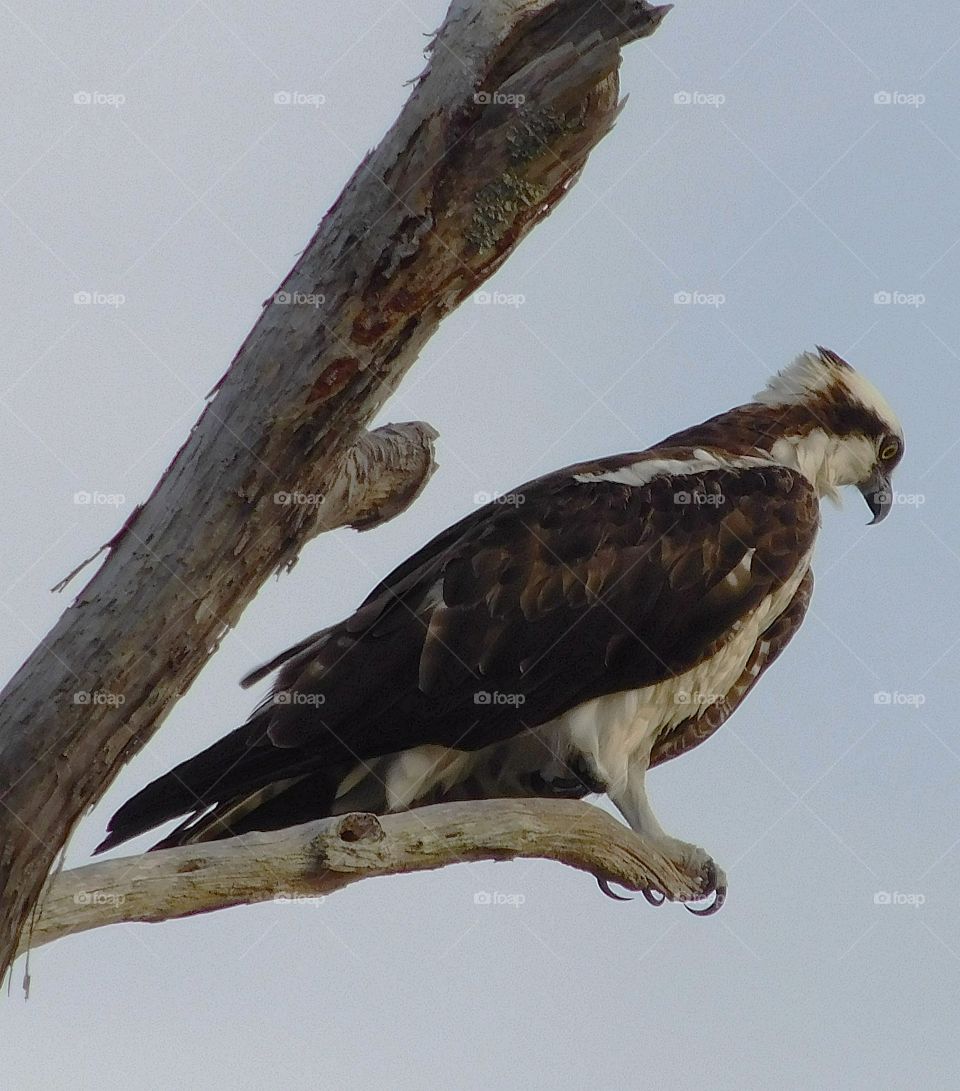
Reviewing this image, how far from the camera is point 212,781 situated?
559 cm

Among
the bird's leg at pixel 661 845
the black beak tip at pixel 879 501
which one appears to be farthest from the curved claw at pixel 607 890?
the black beak tip at pixel 879 501

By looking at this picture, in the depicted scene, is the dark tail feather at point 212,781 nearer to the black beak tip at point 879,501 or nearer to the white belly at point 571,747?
the white belly at point 571,747

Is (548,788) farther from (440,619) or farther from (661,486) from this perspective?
(661,486)

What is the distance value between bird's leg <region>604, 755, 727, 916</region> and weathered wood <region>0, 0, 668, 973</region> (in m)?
2.27

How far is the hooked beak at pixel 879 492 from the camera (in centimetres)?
775

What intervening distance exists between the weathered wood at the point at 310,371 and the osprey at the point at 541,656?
3.83 ft

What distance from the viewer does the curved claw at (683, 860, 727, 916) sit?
6.02m

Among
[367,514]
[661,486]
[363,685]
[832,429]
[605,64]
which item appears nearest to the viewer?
[605,64]

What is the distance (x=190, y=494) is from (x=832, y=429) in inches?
159

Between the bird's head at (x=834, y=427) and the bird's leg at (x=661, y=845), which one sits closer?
the bird's leg at (x=661, y=845)

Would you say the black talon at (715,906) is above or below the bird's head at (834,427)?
below

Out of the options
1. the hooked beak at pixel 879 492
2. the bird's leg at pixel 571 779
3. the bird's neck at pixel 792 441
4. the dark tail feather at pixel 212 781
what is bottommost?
the dark tail feather at pixel 212 781

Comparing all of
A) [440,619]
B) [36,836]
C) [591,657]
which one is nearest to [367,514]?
[440,619]

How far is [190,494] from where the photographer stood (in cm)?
446
